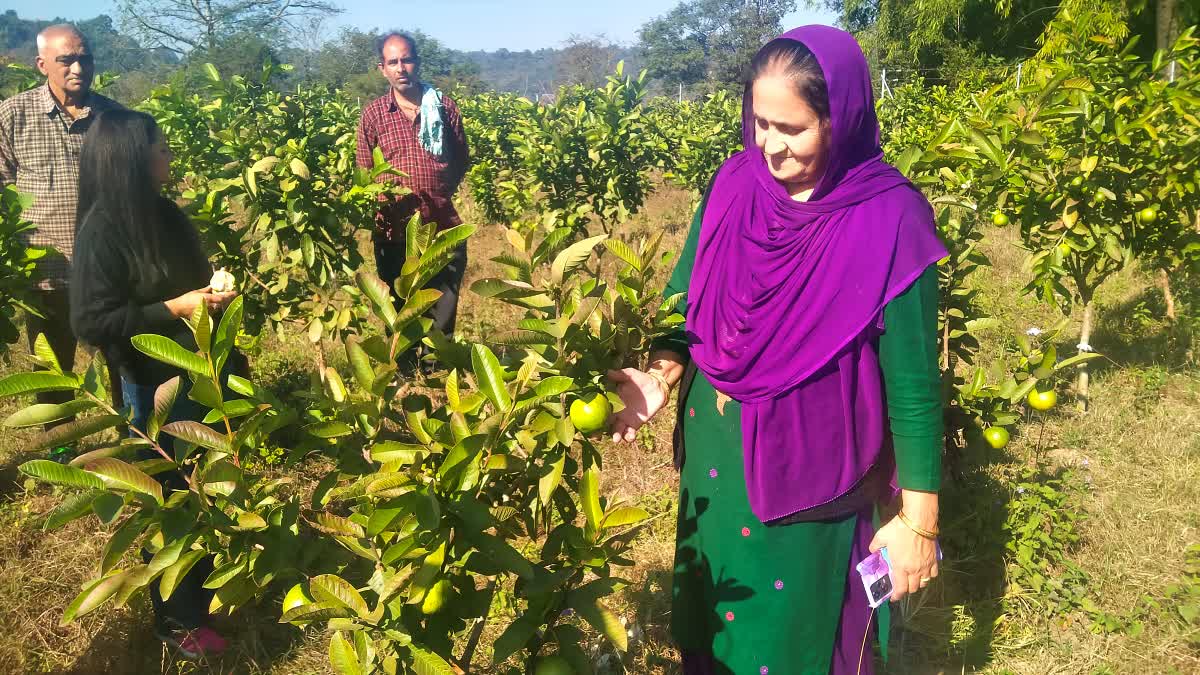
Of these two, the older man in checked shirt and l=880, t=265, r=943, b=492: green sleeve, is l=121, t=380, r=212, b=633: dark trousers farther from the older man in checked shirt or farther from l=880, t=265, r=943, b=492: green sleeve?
l=880, t=265, r=943, b=492: green sleeve

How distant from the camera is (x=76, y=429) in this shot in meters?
0.99

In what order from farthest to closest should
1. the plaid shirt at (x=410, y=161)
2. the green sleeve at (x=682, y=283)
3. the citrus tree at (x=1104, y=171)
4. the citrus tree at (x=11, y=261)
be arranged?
the plaid shirt at (x=410, y=161)
the citrus tree at (x=1104, y=171)
the citrus tree at (x=11, y=261)
the green sleeve at (x=682, y=283)

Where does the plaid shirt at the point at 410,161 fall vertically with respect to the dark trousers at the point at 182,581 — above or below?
above

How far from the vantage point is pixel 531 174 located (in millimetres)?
6574

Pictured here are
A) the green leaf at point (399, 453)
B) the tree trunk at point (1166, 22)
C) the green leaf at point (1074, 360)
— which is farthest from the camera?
the tree trunk at point (1166, 22)

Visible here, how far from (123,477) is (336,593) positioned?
0.30 m

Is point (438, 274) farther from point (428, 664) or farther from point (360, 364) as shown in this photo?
point (428, 664)

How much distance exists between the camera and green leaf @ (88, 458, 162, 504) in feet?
3.15

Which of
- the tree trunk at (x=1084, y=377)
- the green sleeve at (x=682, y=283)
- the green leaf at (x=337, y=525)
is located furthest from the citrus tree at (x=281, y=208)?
the tree trunk at (x=1084, y=377)

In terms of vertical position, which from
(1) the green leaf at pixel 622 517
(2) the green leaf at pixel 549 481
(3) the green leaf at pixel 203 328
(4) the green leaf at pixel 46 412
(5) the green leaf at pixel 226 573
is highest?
(3) the green leaf at pixel 203 328

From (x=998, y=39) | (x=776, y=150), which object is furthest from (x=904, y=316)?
(x=998, y=39)

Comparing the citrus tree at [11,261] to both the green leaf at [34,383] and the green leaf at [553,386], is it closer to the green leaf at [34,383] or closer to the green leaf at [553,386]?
the green leaf at [34,383]

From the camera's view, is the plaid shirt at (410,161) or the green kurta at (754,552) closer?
the green kurta at (754,552)

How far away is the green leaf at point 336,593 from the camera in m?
1.07
